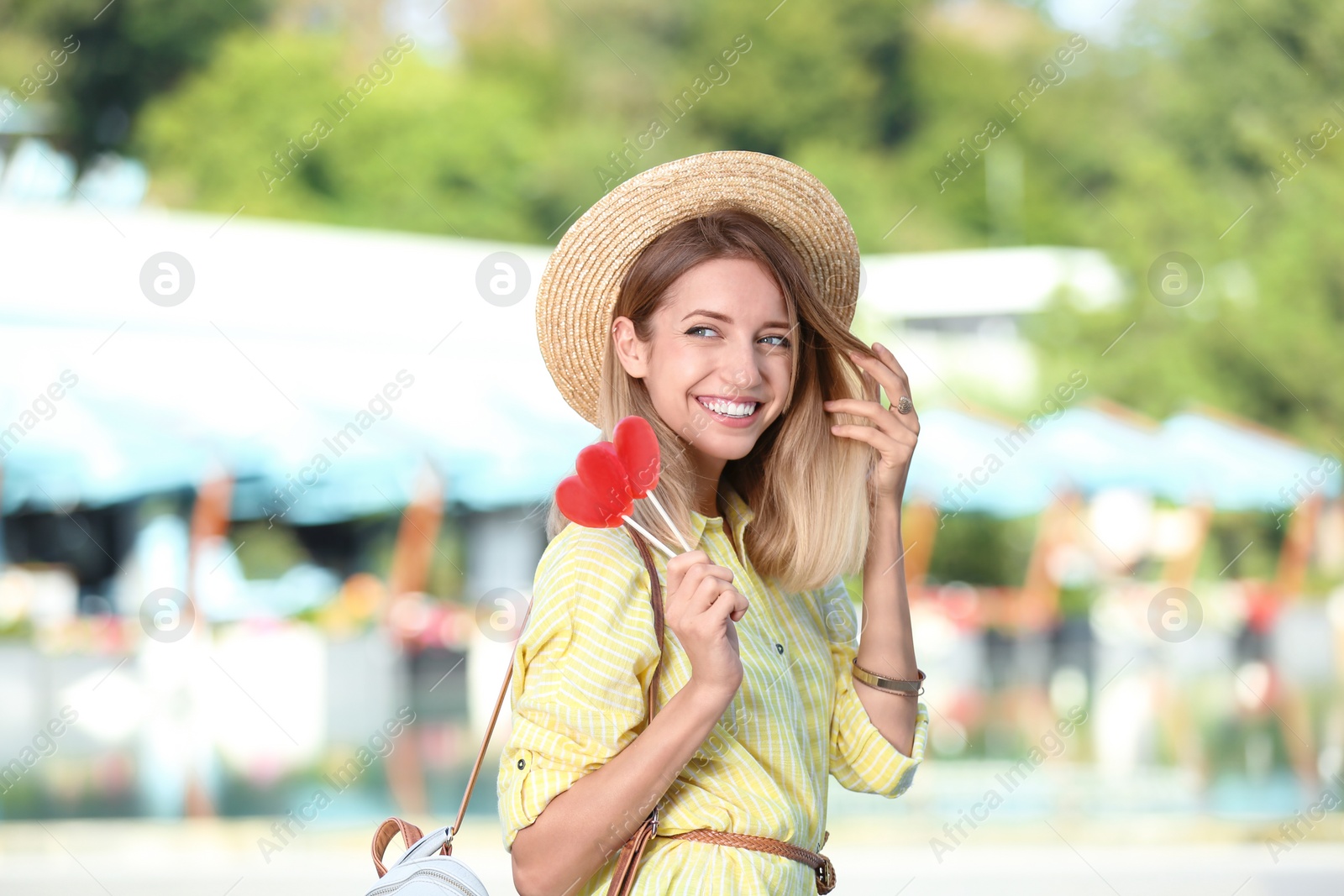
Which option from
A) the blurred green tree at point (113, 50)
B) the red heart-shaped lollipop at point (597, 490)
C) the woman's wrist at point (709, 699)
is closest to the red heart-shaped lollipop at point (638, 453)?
the red heart-shaped lollipop at point (597, 490)

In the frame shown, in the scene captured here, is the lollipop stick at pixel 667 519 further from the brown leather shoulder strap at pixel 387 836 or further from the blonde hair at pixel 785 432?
the brown leather shoulder strap at pixel 387 836

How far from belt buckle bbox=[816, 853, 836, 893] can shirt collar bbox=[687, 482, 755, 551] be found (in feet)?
1.45

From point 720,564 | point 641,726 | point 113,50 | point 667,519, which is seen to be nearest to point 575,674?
point 641,726

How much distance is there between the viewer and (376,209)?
98.5ft

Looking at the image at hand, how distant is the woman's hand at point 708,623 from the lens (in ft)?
5.40

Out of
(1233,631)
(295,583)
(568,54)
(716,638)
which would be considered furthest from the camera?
(568,54)

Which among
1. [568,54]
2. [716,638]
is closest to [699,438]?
[716,638]

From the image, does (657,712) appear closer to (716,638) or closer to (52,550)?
(716,638)

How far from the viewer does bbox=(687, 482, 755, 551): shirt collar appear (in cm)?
197

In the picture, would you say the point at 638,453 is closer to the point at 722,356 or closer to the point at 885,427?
the point at 722,356

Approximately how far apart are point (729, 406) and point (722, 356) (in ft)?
0.22

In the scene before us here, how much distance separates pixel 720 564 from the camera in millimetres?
1970

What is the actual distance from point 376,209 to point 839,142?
41.1ft

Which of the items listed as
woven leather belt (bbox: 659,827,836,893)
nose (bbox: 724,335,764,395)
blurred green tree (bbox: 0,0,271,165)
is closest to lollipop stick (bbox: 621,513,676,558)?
nose (bbox: 724,335,764,395)
